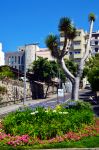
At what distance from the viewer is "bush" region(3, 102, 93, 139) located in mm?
15664

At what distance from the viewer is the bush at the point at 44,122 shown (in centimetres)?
1566

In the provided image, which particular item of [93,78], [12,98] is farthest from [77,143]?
[12,98]

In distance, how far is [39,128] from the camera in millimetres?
15711

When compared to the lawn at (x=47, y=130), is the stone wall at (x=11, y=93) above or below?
above

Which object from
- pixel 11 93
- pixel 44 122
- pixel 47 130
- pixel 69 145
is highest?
pixel 11 93

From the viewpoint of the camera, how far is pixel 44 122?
1638 centimetres

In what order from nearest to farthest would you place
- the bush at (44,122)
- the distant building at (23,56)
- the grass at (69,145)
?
the grass at (69,145) < the bush at (44,122) < the distant building at (23,56)

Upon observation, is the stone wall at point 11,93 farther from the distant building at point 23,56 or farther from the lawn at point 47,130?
the distant building at point 23,56

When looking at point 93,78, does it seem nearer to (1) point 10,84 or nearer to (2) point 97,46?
(1) point 10,84

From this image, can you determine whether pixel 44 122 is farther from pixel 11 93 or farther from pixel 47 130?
pixel 11 93

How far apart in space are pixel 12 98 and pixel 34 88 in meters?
15.0

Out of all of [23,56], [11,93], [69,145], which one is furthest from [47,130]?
[23,56]

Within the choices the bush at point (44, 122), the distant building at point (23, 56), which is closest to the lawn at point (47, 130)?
the bush at point (44, 122)

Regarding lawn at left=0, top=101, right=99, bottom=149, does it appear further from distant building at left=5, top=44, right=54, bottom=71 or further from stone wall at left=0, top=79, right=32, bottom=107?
distant building at left=5, top=44, right=54, bottom=71
